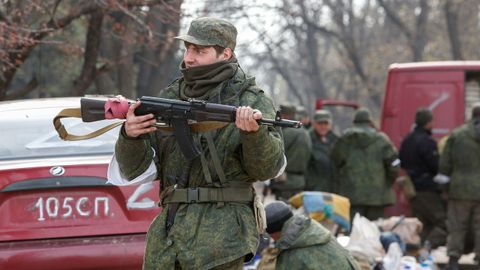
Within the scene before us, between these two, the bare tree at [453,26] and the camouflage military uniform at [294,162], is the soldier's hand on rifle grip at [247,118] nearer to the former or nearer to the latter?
the camouflage military uniform at [294,162]

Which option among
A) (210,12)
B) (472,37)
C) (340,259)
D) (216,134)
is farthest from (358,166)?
(472,37)

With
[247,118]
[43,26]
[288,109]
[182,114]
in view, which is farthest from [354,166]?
[247,118]

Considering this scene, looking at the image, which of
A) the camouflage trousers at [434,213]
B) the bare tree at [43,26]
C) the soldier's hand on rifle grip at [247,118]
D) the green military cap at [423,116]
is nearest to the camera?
the soldier's hand on rifle grip at [247,118]

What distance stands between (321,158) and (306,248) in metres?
6.41

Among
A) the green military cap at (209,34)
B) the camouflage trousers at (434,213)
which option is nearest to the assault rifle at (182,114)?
the green military cap at (209,34)

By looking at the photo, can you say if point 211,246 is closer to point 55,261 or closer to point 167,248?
point 167,248

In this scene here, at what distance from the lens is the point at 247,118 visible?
375 cm

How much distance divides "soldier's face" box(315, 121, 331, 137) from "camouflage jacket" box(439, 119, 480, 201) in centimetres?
224

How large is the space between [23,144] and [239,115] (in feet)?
7.74

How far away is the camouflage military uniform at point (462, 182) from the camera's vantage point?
9594mm

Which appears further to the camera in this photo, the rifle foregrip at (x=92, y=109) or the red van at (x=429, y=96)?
the red van at (x=429, y=96)

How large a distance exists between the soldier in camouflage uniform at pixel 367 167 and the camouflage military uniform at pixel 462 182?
0.76m

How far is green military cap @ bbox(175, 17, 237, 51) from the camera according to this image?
160 inches

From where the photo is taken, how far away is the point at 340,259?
210 inches
